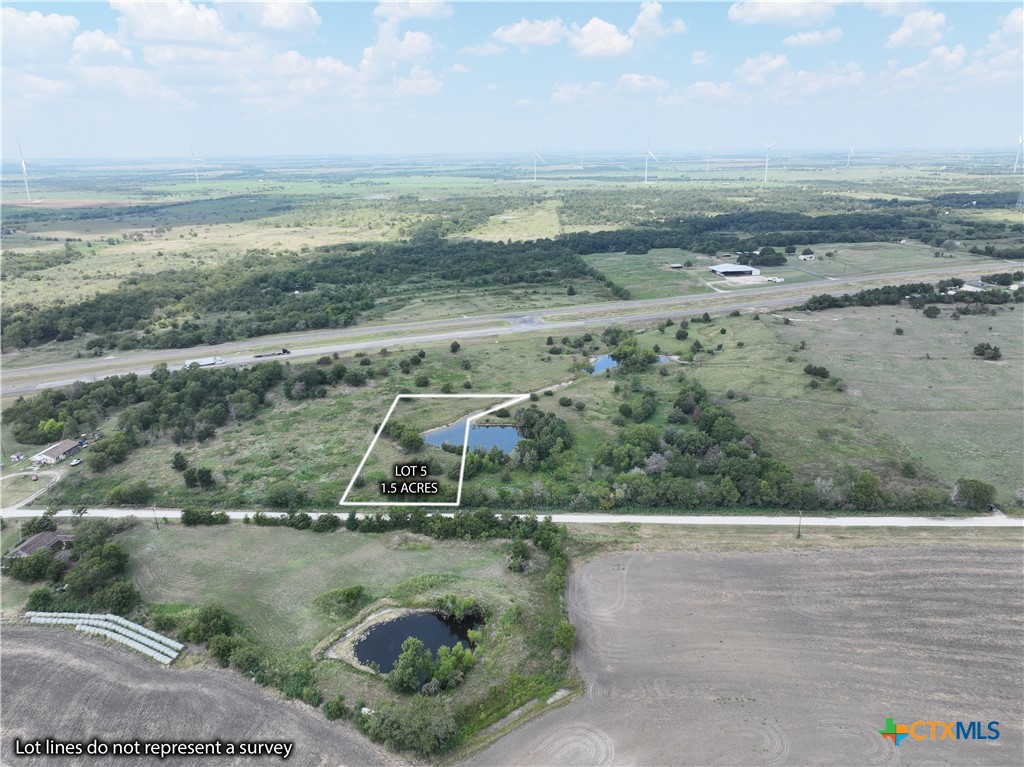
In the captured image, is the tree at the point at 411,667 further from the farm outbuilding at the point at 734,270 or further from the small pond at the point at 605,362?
the farm outbuilding at the point at 734,270

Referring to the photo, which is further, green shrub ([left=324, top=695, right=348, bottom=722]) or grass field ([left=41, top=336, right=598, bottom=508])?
grass field ([left=41, top=336, right=598, bottom=508])

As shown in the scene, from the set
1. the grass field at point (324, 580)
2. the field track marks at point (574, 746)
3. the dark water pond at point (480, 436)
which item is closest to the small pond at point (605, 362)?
the dark water pond at point (480, 436)

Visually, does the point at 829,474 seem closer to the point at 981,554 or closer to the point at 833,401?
the point at 981,554

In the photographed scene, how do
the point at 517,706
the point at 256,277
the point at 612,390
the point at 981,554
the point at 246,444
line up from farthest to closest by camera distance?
1. the point at 256,277
2. the point at 612,390
3. the point at 246,444
4. the point at 981,554
5. the point at 517,706

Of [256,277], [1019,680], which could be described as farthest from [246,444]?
[256,277]

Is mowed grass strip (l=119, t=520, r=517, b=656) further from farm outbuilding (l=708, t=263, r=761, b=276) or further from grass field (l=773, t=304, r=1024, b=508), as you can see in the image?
farm outbuilding (l=708, t=263, r=761, b=276)

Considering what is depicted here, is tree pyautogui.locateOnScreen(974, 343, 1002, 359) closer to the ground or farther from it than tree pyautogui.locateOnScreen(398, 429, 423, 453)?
farther from it

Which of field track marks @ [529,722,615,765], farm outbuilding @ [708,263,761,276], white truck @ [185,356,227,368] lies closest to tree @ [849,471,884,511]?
field track marks @ [529,722,615,765]
